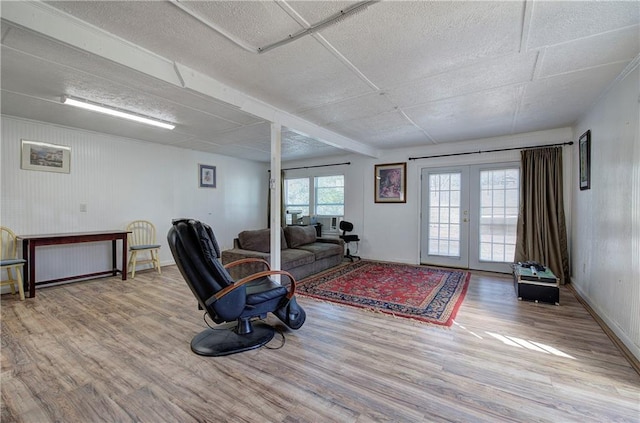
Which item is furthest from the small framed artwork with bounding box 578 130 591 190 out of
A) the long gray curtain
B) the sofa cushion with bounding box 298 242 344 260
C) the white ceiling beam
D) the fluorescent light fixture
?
the fluorescent light fixture

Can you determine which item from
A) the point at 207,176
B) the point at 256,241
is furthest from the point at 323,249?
the point at 207,176

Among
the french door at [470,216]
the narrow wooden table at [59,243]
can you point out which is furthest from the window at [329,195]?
the narrow wooden table at [59,243]

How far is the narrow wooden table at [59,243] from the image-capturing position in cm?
366

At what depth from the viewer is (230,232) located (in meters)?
6.99

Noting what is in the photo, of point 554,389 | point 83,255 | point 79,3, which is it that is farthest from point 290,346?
point 83,255

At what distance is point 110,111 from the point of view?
A: 11.6ft

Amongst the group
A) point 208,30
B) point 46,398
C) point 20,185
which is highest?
point 208,30

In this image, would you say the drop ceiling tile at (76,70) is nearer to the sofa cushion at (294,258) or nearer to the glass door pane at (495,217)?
the sofa cushion at (294,258)

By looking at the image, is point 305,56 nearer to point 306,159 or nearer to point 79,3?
point 79,3

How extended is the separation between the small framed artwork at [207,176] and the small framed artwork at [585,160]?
21.4ft

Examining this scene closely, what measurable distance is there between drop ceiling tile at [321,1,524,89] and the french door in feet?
10.7

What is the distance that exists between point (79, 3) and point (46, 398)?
2.45 metres

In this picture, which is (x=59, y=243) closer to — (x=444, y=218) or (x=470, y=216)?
(x=444, y=218)

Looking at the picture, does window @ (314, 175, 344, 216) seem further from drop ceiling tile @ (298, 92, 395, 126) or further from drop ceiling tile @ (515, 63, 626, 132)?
drop ceiling tile @ (515, 63, 626, 132)
